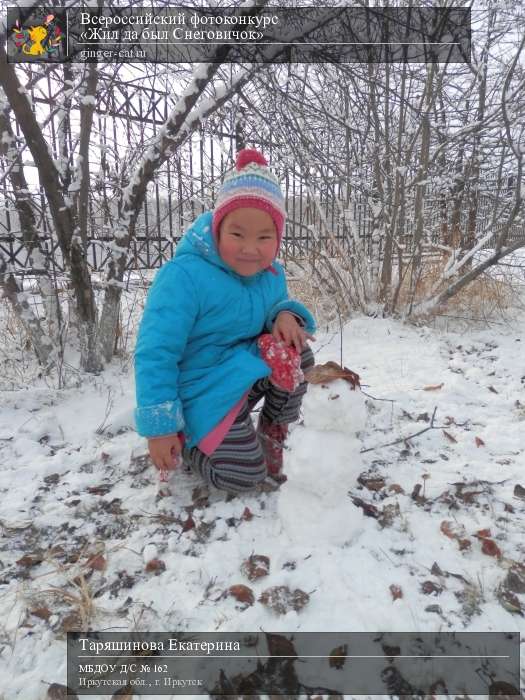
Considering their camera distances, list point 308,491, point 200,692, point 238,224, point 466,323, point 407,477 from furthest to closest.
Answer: point 466,323
point 407,477
point 238,224
point 308,491
point 200,692

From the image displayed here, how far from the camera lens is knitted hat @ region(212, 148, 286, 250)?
132 cm

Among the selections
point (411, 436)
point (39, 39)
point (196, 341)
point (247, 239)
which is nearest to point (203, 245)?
point (247, 239)

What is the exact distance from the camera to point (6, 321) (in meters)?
3.03

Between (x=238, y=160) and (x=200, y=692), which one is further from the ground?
(x=238, y=160)

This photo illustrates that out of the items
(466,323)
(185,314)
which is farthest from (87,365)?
(466,323)

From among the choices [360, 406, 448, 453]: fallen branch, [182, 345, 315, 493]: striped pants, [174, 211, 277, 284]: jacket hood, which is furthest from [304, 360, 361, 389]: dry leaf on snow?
[360, 406, 448, 453]: fallen branch

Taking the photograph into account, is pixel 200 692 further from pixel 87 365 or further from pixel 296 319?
A: pixel 87 365

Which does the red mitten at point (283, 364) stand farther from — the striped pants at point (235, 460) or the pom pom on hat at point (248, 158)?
the pom pom on hat at point (248, 158)

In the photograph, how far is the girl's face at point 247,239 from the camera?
1326mm

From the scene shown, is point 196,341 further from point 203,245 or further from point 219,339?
point 203,245

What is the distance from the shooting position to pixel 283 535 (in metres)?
1.26

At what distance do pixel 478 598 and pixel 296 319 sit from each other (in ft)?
3.41

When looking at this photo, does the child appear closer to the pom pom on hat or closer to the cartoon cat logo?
the pom pom on hat

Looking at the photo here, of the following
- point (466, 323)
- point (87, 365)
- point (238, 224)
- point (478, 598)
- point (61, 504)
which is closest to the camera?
point (478, 598)
